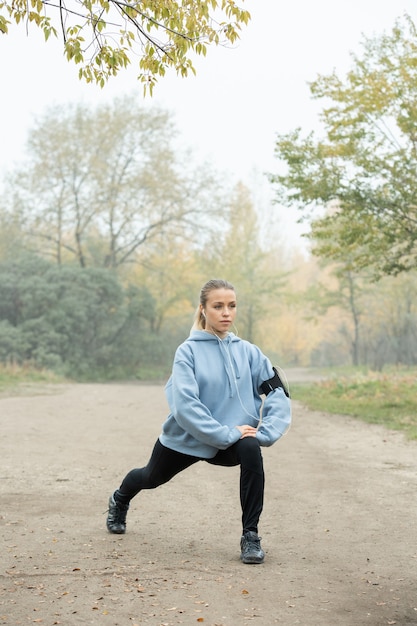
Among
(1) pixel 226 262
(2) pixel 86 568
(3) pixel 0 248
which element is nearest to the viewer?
(2) pixel 86 568

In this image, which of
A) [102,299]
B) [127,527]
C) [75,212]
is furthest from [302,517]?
[75,212]

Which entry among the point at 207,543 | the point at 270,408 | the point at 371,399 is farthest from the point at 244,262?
→ the point at 270,408

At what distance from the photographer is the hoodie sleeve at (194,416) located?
4.95 meters

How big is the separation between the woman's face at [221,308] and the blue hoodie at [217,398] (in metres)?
0.10

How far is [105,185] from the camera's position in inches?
1491

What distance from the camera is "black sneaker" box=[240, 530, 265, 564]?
16.1ft

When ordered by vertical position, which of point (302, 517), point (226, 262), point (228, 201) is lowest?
point (302, 517)

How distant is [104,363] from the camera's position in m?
35.2

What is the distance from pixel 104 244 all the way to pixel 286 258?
1535 inches

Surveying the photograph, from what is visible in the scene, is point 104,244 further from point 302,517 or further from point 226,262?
point 302,517

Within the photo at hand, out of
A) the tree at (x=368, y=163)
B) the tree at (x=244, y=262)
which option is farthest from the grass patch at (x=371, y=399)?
the tree at (x=244, y=262)

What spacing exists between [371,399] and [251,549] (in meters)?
14.0

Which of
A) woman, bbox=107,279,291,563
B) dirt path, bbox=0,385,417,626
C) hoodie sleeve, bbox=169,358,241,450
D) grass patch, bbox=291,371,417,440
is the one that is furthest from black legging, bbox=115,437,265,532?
grass patch, bbox=291,371,417,440

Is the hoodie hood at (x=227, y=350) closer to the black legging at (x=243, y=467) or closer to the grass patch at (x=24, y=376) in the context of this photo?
the black legging at (x=243, y=467)
